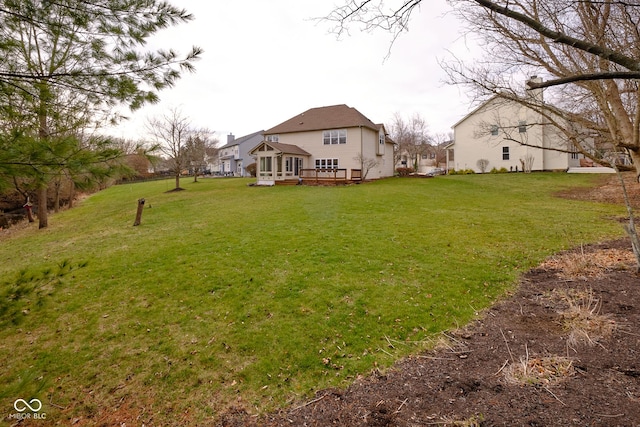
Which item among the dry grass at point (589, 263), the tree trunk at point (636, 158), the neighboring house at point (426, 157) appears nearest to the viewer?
the dry grass at point (589, 263)

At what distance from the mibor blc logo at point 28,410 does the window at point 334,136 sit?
25453mm

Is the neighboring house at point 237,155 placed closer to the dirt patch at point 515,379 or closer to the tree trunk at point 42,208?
the tree trunk at point 42,208

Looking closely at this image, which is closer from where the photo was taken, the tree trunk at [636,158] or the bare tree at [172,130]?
the tree trunk at [636,158]

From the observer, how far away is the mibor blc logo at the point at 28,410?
3166mm

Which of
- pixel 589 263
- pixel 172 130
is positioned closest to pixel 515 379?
pixel 589 263

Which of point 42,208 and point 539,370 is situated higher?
point 42,208

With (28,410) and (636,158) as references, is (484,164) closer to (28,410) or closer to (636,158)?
(636,158)

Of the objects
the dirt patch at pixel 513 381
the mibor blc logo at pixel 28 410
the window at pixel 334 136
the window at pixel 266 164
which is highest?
the window at pixel 334 136

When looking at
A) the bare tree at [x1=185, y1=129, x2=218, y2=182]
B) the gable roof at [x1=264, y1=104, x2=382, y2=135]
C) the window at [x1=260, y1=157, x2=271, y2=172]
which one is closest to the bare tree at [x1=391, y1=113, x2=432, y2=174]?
the gable roof at [x1=264, y1=104, x2=382, y2=135]

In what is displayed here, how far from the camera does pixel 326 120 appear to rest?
93.9 ft

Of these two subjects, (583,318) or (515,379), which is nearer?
(515,379)

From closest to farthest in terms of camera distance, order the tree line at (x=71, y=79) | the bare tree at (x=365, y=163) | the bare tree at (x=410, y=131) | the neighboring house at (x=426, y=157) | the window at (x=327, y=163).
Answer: the tree line at (x=71, y=79) < the bare tree at (x=365, y=163) < the window at (x=327, y=163) < the bare tree at (x=410, y=131) < the neighboring house at (x=426, y=157)

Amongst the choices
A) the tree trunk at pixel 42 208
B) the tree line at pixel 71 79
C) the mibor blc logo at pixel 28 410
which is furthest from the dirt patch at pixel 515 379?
the tree trunk at pixel 42 208

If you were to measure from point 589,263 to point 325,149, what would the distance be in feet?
76.0
